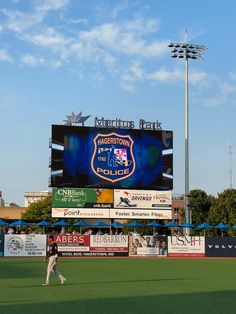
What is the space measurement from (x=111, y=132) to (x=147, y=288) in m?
31.9

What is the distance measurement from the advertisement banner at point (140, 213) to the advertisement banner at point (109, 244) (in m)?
3.89

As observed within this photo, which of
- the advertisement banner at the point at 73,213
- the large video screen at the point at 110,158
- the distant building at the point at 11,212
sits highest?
the large video screen at the point at 110,158

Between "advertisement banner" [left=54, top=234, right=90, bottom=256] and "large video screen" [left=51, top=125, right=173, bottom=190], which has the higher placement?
"large video screen" [left=51, top=125, right=173, bottom=190]

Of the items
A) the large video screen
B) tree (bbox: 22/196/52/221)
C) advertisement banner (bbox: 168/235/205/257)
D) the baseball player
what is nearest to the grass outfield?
the baseball player

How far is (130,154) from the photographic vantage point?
49625 millimetres

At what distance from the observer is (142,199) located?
49750 mm

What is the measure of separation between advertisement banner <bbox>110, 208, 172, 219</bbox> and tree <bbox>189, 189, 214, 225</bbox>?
32.3 meters

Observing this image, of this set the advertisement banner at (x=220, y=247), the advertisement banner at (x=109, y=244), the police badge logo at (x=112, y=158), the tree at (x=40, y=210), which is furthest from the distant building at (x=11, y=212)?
the advertisement banner at (x=220, y=247)

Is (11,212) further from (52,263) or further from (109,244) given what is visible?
(52,263)

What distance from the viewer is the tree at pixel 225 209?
2974 inches

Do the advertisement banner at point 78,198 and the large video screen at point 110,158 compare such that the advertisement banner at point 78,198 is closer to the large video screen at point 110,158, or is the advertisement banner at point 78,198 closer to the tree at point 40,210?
the large video screen at point 110,158

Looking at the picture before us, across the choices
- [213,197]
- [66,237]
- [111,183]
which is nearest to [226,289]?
[66,237]

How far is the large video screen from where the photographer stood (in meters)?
48.2

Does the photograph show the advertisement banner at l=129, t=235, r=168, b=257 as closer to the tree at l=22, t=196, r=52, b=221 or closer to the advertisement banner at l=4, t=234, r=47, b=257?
the advertisement banner at l=4, t=234, r=47, b=257
